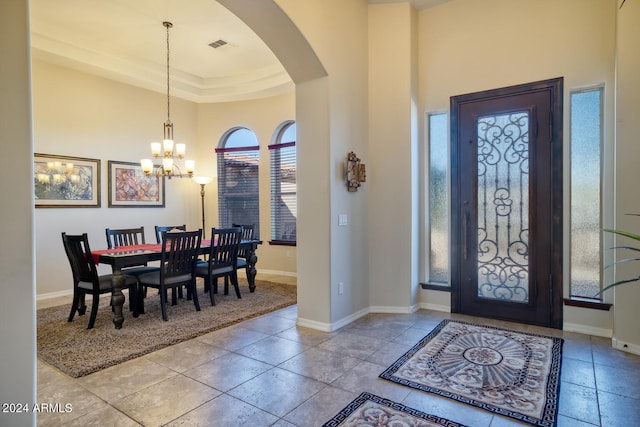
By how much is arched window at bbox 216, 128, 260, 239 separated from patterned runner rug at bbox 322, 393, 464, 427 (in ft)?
16.3

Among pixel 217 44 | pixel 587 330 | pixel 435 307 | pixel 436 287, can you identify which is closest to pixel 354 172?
pixel 436 287

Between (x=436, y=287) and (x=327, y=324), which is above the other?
(x=436, y=287)

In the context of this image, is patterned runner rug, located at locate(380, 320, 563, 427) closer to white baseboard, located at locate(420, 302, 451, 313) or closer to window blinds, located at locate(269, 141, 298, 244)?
white baseboard, located at locate(420, 302, 451, 313)

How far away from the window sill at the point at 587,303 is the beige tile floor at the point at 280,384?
0.28 m

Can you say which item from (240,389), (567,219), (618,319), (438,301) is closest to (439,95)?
(567,219)

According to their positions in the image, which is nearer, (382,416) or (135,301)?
(382,416)

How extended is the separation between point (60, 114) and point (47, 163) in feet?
2.39

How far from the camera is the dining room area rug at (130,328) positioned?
294 cm

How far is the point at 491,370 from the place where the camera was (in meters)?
2.63

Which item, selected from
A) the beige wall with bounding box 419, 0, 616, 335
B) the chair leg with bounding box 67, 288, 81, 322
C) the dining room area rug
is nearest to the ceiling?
the beige wall with bounding box 419, 0, 616, 335

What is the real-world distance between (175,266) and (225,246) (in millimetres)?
756

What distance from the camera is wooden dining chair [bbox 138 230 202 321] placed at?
12.9 feet

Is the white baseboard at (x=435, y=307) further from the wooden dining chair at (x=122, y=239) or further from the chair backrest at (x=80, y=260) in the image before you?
the chair backrest at (x=80, y=260)

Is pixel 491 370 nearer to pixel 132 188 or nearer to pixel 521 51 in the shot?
pixel 521 51
